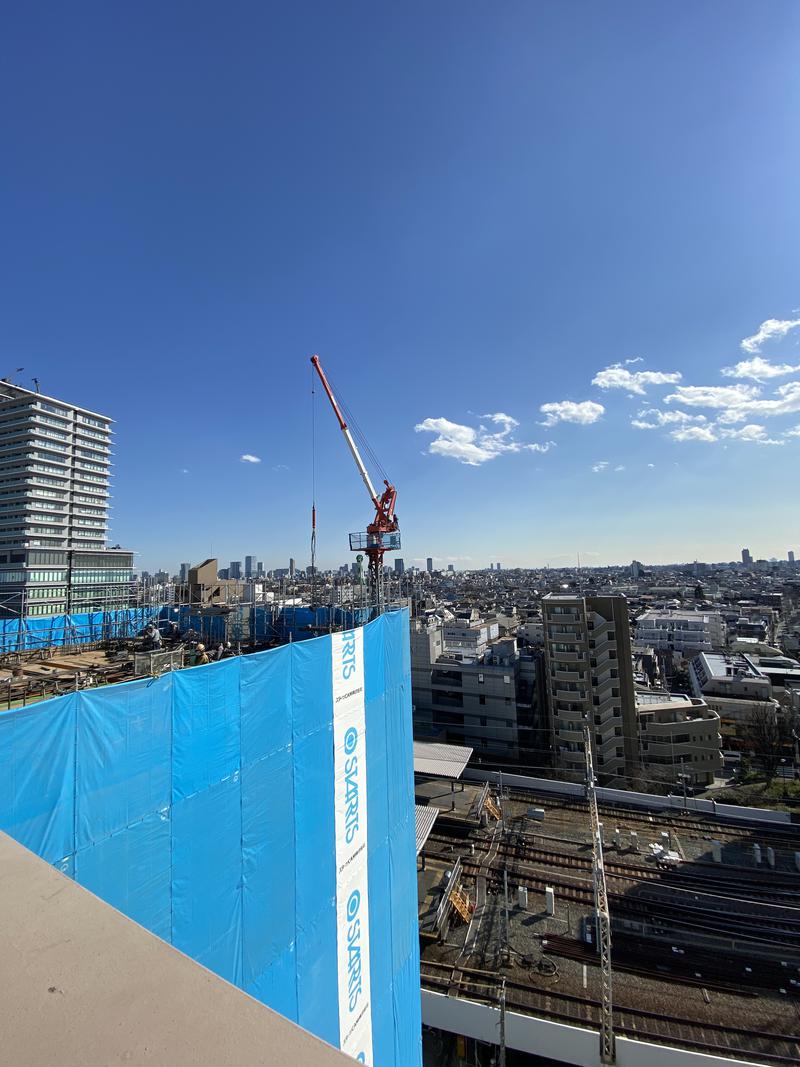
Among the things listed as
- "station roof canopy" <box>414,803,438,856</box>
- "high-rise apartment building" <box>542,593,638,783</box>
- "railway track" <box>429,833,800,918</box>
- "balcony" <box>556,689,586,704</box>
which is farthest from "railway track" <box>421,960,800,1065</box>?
"balcony" <box>556,689,586,704</box>

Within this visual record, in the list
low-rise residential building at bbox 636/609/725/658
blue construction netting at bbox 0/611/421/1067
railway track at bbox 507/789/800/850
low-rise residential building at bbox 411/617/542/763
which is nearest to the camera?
blue construction netting at bbox 0/611/421/1067

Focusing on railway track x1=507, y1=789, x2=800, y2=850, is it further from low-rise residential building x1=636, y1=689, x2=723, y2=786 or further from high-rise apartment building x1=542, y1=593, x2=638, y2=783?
low-rise residential building x1=636, y1=689, x2=723, y2=786

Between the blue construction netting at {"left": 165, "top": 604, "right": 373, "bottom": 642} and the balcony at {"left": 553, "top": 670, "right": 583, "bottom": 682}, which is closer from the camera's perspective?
the blue construction netting at {"left": 165, "top": 604, "right": 373, "bottom": 642}

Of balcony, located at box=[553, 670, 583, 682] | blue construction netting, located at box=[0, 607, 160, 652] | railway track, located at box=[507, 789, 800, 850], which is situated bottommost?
railway track, located at box=[507, 789, 800, 850]

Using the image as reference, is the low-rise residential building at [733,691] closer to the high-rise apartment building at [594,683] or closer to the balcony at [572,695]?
the high-rise apartment building at [594,683]

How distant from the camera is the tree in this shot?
77.6ft

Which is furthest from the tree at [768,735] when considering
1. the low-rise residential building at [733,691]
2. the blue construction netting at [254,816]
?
the blue construction netting at [254,816]

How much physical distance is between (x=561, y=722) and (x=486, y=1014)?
1595 cm

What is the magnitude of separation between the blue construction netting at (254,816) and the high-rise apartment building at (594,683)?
18318 millimetres

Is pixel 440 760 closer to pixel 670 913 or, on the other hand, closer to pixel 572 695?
pixel 572 695

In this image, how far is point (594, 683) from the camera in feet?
82.0

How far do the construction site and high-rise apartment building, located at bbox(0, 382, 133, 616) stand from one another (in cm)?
2948

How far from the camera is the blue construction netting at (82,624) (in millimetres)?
10057

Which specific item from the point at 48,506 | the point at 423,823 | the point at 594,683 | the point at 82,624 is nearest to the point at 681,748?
the point at 594,683
